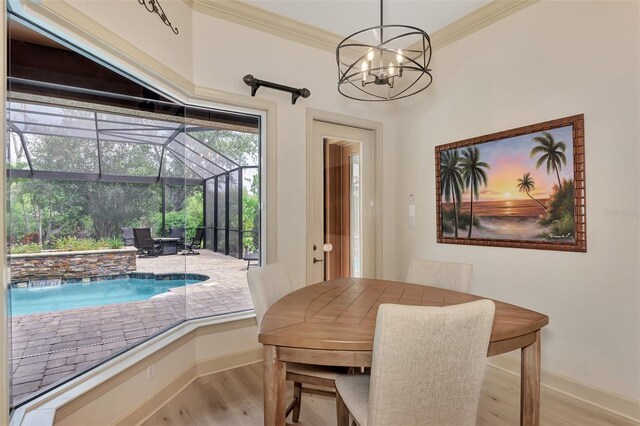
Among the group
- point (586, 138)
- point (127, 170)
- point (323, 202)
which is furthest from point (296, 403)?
point (586, 138)

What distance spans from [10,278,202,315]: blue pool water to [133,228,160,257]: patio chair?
21cm

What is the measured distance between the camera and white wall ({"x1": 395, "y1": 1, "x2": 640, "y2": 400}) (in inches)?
80.3

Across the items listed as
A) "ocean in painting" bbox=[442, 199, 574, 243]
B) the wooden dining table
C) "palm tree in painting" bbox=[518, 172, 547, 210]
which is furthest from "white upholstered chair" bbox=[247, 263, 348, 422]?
"palm tree in painting" bbox=[518, 172, 547, 210]

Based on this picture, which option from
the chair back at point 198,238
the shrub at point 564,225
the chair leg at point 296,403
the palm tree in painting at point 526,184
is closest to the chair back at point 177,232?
the chair back at point 198,238

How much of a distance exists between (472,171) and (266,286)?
210 centimetres

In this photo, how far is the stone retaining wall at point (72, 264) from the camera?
5.50 feet

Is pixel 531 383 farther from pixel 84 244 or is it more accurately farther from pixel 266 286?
pixel 84 244

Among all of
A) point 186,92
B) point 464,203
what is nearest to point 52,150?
point 186,92

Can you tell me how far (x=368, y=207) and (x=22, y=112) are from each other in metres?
2.89

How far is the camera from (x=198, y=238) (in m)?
2.87

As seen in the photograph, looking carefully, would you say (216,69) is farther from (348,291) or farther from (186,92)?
(348,291)

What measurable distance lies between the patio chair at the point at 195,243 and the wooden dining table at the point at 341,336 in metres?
1.31

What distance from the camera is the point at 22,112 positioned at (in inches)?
68.0

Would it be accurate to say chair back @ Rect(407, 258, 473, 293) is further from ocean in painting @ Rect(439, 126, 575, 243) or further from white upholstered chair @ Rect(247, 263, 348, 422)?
white upholstered chair @ Rect(247, 263, 348, 422)
